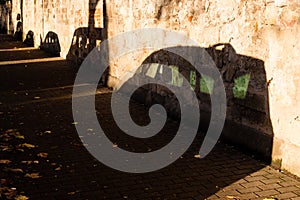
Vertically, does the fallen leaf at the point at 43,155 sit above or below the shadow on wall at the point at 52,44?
below

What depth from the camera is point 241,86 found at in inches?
230

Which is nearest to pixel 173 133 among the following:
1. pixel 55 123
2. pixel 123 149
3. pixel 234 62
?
pixel 123 149

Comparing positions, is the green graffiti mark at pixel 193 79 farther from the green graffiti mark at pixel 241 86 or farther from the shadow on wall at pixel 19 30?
the shadow on wall at pixel 19 30

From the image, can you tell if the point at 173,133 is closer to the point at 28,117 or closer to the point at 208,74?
the point at 208,74

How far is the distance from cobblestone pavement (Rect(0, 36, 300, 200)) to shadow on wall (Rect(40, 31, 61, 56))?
9.58m

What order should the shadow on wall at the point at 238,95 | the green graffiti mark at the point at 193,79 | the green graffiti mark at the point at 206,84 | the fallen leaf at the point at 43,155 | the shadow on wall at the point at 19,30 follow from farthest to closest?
the shadow on wall at the point at 19,30
the green graffiti mark at the point at 193,79
the green graffiti mark at the point at 206,84
the fallen leaf at the point at 43,155
the shadow on wall at the point at 238,95

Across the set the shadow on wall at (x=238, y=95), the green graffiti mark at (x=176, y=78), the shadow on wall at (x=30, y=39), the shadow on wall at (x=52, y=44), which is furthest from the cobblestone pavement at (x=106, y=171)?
the shadow on wall at (x=30, y=39)

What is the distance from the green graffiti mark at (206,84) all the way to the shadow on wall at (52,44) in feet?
36.8

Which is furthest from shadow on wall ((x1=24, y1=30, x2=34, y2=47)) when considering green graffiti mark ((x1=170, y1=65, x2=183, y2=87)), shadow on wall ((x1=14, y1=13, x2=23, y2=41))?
green graffiti mark ((x1=170, y1=65, x2=183, y2=87))

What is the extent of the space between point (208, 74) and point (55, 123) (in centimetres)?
274

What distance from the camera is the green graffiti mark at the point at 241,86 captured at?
575 cm

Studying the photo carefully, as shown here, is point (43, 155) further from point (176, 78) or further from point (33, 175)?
point (176, 78)

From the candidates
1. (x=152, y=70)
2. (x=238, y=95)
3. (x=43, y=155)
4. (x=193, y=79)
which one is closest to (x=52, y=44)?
(x=152, y=70)

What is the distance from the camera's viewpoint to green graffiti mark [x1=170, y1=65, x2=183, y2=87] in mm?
7320
